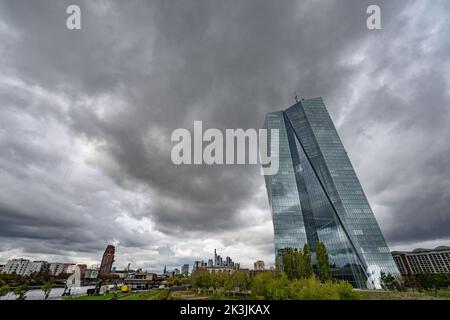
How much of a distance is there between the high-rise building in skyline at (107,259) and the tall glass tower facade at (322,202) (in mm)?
172322

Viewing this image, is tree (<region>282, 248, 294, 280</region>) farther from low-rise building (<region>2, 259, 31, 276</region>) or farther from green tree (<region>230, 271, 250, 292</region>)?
low-rise building (<region>2, 259, 31, 276</region>)

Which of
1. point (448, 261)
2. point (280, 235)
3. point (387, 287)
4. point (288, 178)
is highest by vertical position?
point (288, 178)

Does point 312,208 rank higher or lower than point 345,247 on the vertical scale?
higher

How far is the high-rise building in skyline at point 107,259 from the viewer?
590 feet

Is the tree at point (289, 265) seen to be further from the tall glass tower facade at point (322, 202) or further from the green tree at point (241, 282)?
the tall glass tower facade at point (322, 202)

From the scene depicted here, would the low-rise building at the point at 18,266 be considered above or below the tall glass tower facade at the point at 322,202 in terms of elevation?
below

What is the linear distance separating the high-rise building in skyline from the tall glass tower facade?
565 ft

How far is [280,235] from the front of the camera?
88812 mm

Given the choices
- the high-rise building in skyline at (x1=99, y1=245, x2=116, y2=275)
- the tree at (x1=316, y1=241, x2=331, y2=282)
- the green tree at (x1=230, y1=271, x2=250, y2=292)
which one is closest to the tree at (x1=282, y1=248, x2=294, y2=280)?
the tree at (x1=316, y1=241, x2=331, y2=282)

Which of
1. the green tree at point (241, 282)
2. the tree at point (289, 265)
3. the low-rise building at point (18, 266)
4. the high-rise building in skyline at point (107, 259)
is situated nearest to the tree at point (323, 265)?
the tree at point (289, 265)
